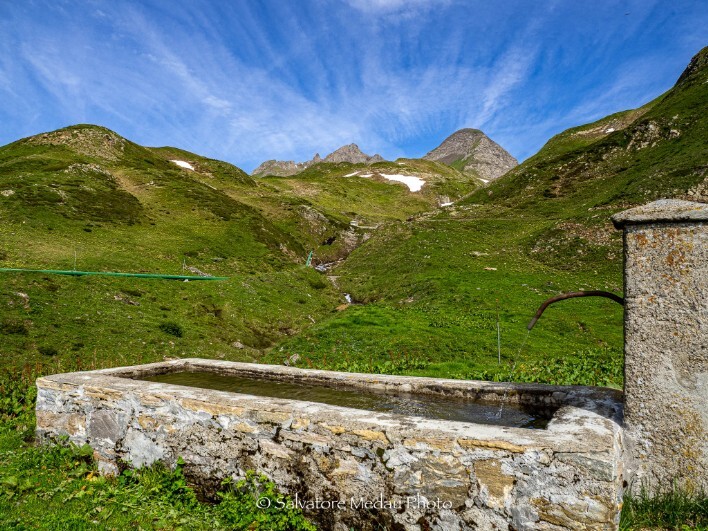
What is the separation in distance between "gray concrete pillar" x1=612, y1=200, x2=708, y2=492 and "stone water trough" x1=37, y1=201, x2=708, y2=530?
0.01m

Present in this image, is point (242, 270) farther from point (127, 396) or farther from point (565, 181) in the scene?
point (565, 181)

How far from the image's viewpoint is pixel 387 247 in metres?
51.0

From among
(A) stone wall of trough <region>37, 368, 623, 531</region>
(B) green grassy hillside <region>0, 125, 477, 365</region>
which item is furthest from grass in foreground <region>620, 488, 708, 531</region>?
(B) green grassy hillside <region>0, 125, 477, 365</region>

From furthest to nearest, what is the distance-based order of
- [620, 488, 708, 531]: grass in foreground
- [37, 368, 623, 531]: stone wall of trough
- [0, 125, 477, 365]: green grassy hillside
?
[0, 125, 477, 365]: green grassy hillside < [620, 488, 708, 531]: grass in foreground < [37, 368, 623, 531]: stone wall of trough

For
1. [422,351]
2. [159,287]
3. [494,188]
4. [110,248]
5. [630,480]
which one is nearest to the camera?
[630,480]

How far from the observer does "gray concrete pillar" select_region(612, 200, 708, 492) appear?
17.9 ft

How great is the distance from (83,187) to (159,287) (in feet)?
103

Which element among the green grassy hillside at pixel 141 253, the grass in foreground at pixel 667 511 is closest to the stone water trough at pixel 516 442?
the grass in foreground at pixel 667 511

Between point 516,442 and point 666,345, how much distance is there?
255 centimetres

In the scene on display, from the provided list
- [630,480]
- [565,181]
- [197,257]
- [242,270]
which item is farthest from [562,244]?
[630,480]

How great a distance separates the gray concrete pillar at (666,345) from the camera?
5465 millimetres

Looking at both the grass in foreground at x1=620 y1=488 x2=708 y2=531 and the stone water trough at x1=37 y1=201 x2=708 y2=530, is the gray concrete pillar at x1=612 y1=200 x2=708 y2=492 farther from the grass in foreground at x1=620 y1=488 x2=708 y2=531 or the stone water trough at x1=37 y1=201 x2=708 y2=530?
the grass in foreground at x1=620 y1=488 x2=708 y2=531

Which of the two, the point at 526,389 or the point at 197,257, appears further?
the point at 197,257

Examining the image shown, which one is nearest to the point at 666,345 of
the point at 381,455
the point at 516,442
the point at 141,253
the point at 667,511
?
the point at 667,511
